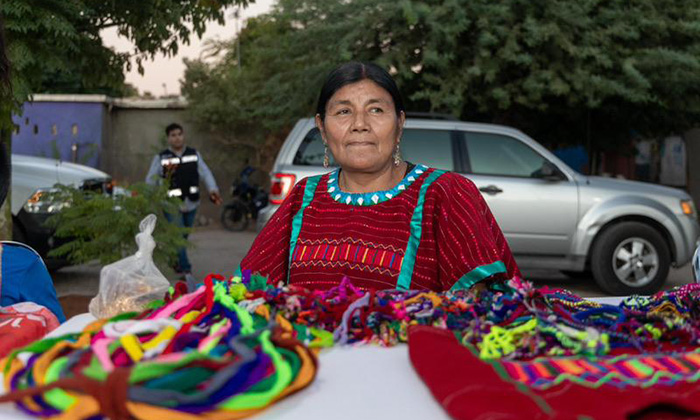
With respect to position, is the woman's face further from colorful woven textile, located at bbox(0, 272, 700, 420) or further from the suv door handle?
the suv door handle

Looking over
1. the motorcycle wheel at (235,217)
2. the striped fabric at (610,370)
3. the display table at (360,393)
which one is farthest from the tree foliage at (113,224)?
the motorcycle wheel at (235,217)

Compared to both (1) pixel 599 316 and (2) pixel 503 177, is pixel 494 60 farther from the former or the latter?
(1) pixel 599 316

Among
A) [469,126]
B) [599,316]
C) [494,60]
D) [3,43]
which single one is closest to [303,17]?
[494,60]

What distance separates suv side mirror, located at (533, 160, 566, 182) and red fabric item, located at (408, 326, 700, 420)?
25.3 feet

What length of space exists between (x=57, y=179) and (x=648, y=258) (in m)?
6.75

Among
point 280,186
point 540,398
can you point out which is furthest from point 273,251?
point 280,186

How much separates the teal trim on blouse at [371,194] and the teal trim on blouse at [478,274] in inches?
16.1

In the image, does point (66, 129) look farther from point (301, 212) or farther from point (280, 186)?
point (301, 212)

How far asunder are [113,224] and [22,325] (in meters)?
5.08

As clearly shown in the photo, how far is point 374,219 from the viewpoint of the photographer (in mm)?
2689

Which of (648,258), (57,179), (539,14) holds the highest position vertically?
(539,14)

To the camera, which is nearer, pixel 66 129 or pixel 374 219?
pixel 374 219

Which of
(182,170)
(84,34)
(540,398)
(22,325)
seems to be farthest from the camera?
(182,170)

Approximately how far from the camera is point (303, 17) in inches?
543
